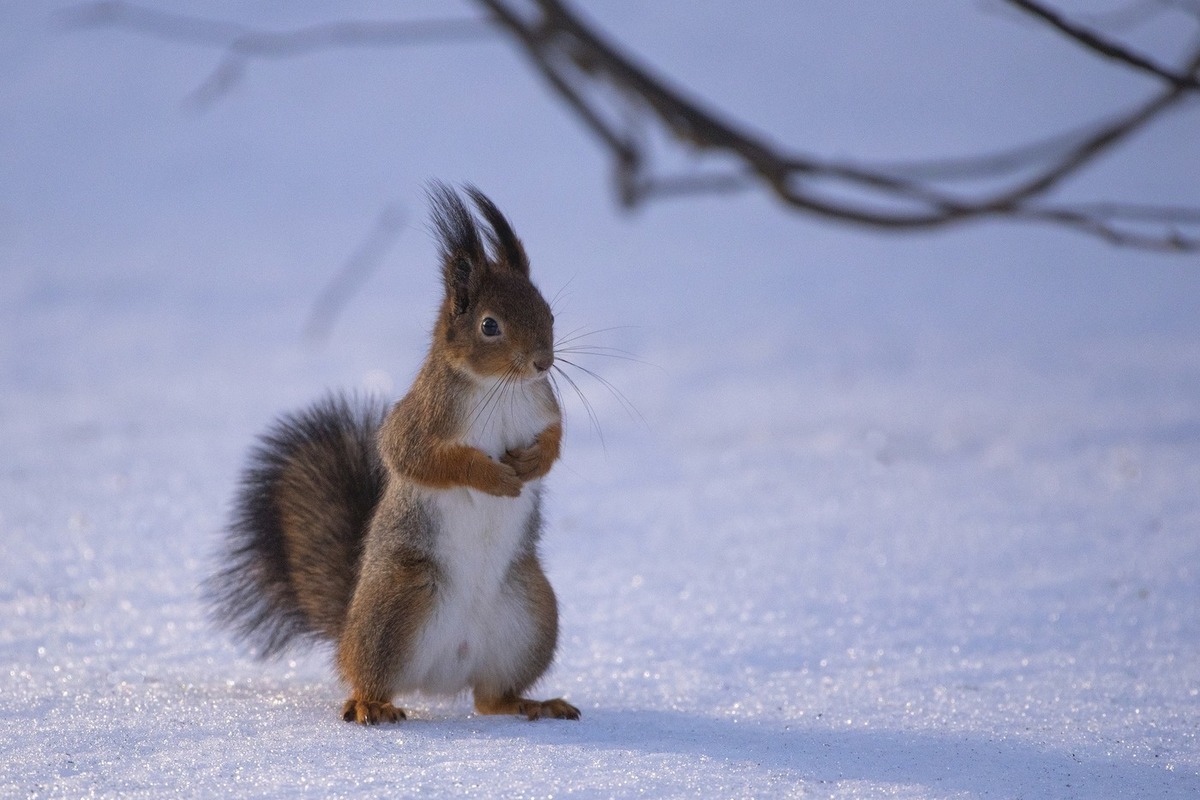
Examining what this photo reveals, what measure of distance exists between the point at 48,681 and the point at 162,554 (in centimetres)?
80

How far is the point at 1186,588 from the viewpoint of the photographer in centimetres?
257

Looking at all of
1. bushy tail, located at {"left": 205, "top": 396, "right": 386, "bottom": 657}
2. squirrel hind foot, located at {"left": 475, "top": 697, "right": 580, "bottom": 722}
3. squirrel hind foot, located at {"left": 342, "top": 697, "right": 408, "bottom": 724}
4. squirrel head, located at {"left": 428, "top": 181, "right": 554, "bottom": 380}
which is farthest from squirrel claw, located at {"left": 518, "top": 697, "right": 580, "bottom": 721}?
squirrel head, located at {"left": 428, "top": 181, "right": 554, "bottom": 380}

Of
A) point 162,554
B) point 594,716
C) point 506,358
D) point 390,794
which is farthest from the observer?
point 162,554

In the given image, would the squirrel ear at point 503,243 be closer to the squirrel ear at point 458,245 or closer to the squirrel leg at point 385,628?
the squirrel ear at point 458,245

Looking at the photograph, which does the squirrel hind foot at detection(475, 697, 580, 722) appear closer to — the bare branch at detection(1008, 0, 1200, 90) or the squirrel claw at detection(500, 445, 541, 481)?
the squirrel claw at detection(500, 445, 541, 481)

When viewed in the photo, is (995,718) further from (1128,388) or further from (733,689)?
(1128,388)

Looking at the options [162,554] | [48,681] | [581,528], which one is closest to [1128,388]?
[581,528]

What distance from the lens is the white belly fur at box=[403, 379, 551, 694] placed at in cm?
182

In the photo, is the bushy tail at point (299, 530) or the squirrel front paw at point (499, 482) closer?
the squirrel front paw at point (499, 482)

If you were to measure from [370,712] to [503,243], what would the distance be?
0.64 m

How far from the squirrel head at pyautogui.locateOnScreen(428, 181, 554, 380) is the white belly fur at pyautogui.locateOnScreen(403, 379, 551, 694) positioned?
8 centimetres

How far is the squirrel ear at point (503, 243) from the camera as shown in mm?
1888

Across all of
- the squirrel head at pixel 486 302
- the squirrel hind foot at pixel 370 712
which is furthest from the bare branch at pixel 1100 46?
the squirrel hind foot at pixel 370 712

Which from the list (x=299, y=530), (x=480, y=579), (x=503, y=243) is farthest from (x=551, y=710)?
(x=503, y=243)
